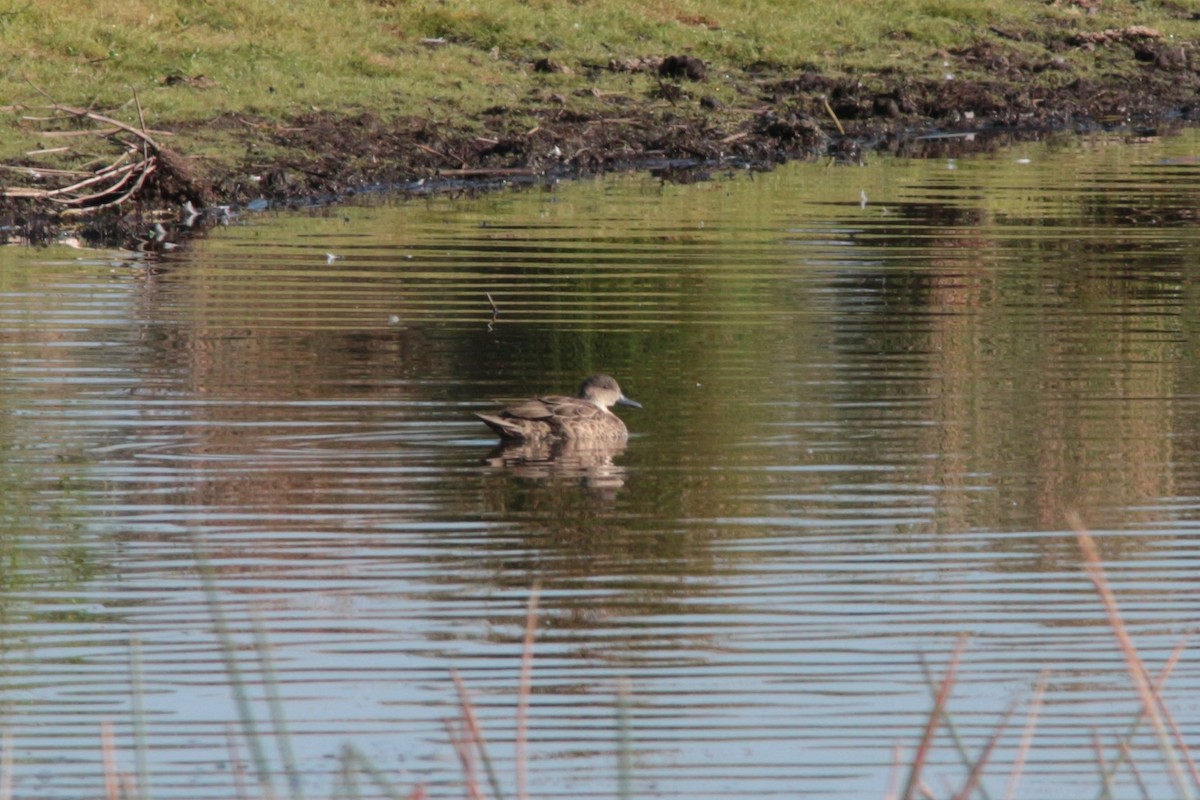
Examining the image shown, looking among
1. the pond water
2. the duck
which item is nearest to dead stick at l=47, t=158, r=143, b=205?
the pond water

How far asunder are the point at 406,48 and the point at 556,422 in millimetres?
16947

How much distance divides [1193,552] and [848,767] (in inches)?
118

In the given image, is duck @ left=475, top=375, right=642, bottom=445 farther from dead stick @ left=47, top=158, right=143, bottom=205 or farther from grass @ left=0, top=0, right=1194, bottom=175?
grass @ left=0, top=0, right=1194, bottom=175

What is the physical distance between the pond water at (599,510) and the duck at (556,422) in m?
0.25

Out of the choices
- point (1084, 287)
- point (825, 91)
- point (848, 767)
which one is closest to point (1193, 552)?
point (848, 767)

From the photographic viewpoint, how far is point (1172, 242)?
1931cm

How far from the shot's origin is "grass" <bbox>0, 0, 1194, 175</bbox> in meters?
24.0

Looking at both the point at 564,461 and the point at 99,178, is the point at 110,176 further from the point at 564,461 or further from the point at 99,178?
the point at 564,461

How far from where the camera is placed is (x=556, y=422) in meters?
11.2

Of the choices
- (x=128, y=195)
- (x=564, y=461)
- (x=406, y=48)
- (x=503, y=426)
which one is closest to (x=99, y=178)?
(x=128, y=195)

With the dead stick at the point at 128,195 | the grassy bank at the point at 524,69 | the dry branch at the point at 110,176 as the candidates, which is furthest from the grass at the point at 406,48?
the dead stick at the point at 128,195

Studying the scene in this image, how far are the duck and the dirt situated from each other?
8.74 meters

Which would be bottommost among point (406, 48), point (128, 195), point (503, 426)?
point (503, 426)

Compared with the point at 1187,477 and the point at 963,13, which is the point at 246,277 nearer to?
the point at 1187,477
